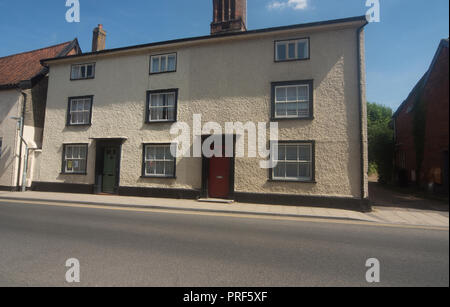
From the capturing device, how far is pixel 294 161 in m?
11.4

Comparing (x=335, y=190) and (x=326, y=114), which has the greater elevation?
(x=326, y=114)

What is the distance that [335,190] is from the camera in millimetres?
10680

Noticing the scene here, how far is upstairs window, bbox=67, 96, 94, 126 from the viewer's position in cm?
1502

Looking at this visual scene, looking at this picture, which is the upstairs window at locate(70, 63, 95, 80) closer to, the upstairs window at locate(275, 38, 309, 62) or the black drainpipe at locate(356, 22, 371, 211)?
the upstairs window at locate(275, 38, 309, 62)

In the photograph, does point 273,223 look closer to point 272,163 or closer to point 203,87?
point 272,163

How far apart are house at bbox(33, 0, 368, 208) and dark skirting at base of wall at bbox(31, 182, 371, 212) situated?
0.17 ft

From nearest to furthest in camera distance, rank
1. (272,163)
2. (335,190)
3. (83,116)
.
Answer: (335,190), (272,163), (83,116)

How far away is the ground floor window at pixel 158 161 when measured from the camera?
13.1m

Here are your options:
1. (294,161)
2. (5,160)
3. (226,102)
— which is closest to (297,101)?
(294,161)

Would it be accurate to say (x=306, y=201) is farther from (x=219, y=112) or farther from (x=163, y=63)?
(x=163, y=63)

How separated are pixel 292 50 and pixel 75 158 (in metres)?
13.4
